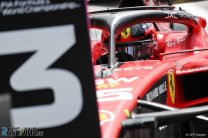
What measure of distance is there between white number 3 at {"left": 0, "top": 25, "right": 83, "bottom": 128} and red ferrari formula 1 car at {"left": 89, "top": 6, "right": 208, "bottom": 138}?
432mm

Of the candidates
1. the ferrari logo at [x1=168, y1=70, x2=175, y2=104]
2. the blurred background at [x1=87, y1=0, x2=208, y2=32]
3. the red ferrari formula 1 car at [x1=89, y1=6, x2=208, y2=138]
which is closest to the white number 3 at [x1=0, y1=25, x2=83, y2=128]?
the red ferrari formula 1 car at [x1=89, y1=6, x2=208, y2=138]

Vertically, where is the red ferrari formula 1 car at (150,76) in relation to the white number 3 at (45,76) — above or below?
below

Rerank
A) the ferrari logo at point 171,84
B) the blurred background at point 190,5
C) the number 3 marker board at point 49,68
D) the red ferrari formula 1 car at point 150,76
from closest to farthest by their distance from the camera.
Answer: the number 3 marker board at point 49,68, the red ferrari formula 1 car at point 150,76, the ferrari logo at point 171,84, the blurred background at point 190,5

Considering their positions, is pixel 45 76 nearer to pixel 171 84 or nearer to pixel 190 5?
pixel 171 84

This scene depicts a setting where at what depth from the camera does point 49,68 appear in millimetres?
1194

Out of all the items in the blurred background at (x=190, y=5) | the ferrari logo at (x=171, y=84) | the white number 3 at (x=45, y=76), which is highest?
the white number 3 at (x=45, y=76)

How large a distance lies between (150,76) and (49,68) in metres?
1.46

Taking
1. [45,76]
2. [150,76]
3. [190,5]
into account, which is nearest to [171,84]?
[150,76]

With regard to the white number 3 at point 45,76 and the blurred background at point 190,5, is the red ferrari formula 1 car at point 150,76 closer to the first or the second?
the white number 3 at point 45,76

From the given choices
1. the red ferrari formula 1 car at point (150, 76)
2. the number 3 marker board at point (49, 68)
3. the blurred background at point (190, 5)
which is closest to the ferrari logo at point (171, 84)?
the red ferrari formula 1 car at point (150, 76)

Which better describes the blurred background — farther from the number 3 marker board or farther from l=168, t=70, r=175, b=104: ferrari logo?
the number 3 marker board

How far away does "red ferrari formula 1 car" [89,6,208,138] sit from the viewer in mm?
1888

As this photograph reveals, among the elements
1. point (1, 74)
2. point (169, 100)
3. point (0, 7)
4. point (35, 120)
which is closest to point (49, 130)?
point (35, 120)

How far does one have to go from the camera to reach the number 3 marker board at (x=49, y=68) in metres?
1.18
